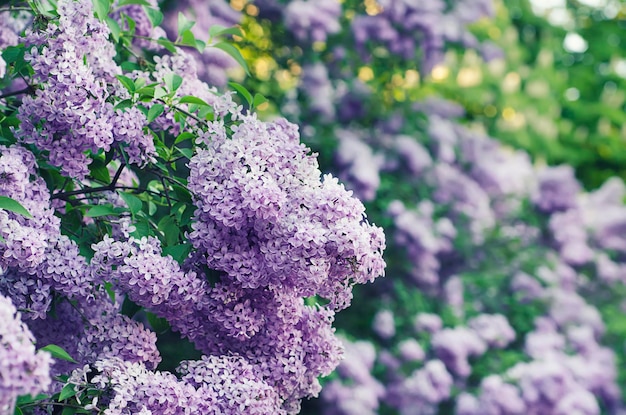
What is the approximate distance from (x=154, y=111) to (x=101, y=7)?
36cm

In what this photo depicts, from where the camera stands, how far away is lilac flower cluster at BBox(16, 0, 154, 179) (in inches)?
87.6

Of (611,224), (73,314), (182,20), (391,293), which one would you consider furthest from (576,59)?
(73,314)

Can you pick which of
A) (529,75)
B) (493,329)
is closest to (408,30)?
(493,329)

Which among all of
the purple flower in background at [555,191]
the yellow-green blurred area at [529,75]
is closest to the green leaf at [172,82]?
the yellow-green blurred area at [529,75]

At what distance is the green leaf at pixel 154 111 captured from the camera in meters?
2.32

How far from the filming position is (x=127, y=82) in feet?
7.68

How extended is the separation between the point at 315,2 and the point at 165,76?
3399 millimetres

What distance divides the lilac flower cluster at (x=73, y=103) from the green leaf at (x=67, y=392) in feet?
1.80

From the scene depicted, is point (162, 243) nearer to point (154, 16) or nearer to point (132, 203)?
point (132, 203)

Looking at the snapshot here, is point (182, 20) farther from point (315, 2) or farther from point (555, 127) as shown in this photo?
point (555, 127)

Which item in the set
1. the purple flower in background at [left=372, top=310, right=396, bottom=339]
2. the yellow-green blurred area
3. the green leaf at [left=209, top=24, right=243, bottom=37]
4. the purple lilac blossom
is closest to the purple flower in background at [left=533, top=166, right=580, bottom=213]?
the yellow-green blurred area

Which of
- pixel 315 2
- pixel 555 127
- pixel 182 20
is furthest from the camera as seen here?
pixel 555 127

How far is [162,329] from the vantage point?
2.52 m

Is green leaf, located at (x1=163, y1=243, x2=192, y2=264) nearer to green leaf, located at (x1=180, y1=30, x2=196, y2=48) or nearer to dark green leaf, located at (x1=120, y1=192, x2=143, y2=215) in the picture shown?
dark green leaf, located at (x1=120, y1=192, x2=143, y2=215)
